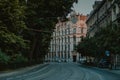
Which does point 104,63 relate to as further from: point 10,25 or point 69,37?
point 69,37

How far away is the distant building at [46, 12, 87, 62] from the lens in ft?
514

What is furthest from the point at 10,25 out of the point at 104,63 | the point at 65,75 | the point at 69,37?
the point at 69,37

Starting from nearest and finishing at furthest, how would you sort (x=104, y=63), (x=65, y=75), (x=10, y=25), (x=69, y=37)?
1. (x=65, y=75)
2. (x=10, y=25)
3. (x=104, y=63)
4. (x=69, y=37)

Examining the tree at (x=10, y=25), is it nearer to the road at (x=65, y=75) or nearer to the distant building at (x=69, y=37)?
the road at (x=65, y=75)

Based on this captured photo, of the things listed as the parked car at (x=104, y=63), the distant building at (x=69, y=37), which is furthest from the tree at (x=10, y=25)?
the distant building at (x=69, y=37)

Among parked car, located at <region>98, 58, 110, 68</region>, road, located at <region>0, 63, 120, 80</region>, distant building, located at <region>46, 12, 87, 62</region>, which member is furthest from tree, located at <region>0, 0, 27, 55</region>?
distant building, located at <region>46, 12, 87, 62</region>

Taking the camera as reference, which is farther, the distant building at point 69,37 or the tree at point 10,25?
the distant building at point 69,37

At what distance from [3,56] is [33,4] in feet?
54.4

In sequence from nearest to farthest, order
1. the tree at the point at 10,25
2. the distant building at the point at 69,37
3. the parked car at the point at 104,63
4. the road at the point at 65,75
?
the road at the point at 65,75, the tree at the point at 10,25, the parked car at the point at 104,63, the distant building at the point at 69,37

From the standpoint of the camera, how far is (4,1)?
4612 cm

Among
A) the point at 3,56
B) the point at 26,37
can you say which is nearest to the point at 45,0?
the point at 26,37

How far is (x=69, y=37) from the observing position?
162 meters

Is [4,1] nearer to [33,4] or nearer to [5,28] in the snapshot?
[5,28]

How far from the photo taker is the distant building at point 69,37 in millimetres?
156625
